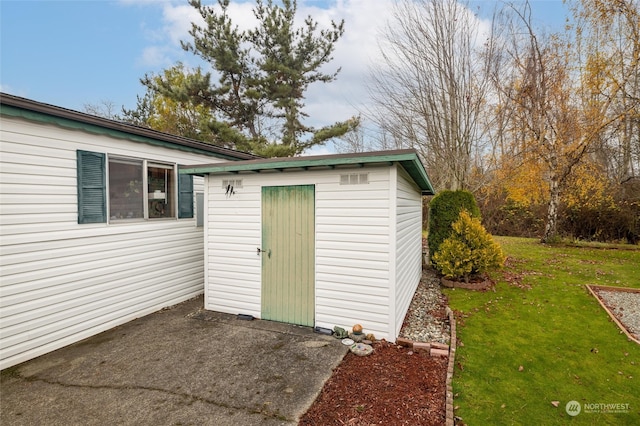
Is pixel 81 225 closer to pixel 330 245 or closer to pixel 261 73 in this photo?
pixel 330 245

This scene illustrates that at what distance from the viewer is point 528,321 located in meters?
4.93

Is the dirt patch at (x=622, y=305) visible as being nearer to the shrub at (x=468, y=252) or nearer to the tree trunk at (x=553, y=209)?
the shrub at (x=468, y=252)

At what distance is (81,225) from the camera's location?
433 cm

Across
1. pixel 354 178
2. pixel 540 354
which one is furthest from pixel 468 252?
pixel 354 178

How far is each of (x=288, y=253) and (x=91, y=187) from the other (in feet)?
10.1

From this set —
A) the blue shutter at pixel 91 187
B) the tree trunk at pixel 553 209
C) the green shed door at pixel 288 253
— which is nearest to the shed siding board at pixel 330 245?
the green shed door at pixel 288 253

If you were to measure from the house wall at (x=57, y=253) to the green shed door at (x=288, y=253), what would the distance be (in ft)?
7.24

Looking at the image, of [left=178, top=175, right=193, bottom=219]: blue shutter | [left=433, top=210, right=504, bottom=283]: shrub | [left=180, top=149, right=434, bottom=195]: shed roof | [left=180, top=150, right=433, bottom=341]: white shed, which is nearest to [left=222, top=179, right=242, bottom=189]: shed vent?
[left=180, top=150, right=433, bottom=341]: white shed

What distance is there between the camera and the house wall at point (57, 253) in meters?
3.65

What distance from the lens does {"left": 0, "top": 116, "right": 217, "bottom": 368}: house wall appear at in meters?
3.65

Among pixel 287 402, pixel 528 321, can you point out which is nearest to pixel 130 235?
pixel 287 402

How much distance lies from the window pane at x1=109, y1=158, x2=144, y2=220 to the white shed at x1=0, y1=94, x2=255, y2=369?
2cm

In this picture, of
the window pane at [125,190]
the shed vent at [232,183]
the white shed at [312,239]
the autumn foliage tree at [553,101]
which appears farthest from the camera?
the autumn foliage tree at [553,101]

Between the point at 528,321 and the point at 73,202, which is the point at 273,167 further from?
the point at 528,321
